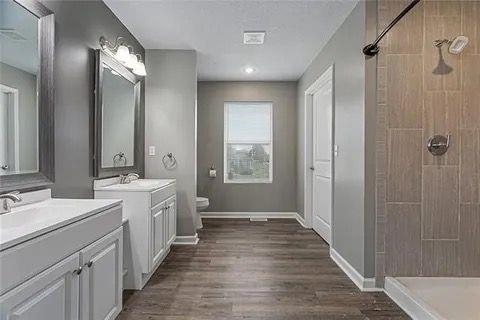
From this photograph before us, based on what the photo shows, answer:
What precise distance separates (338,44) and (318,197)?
2106 millimetres

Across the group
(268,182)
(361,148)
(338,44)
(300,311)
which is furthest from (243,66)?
(300,311)

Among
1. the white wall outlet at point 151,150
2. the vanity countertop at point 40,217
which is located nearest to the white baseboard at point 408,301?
the vanity countertop at point 40,217

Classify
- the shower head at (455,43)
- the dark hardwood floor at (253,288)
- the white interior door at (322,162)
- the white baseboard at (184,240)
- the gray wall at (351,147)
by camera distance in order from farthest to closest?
the white interior door at (322,162)
the white baseboard at (184,240)
the gray wall at (351,147)
the shower head at (455,43)
the dark hardwood floor at (253,288)

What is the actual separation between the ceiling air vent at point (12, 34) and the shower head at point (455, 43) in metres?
2.89

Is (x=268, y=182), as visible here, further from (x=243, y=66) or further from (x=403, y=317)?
(x=403, y=317)

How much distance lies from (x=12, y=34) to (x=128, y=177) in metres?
1.71

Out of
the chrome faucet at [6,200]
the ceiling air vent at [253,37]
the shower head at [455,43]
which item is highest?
the ceiling air vent at [253,37]

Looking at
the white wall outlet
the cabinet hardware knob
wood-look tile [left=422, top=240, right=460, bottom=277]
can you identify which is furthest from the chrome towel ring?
wood-look tile [left=422, top=240, right=460, bottom=277]

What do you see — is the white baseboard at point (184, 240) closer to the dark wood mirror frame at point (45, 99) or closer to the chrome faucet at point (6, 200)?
the dark wood mirror frame at point (45, 99)

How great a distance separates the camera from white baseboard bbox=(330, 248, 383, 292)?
2.52 m

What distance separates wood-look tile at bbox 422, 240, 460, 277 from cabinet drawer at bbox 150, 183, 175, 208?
7.30 feet

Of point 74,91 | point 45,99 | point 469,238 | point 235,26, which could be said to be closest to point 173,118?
point 235,26

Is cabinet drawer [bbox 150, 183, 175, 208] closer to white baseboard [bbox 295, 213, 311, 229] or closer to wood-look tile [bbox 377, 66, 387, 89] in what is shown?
wood-look tile [bbox 377, 66, 387, 89]

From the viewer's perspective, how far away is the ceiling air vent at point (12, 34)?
1610 mm
